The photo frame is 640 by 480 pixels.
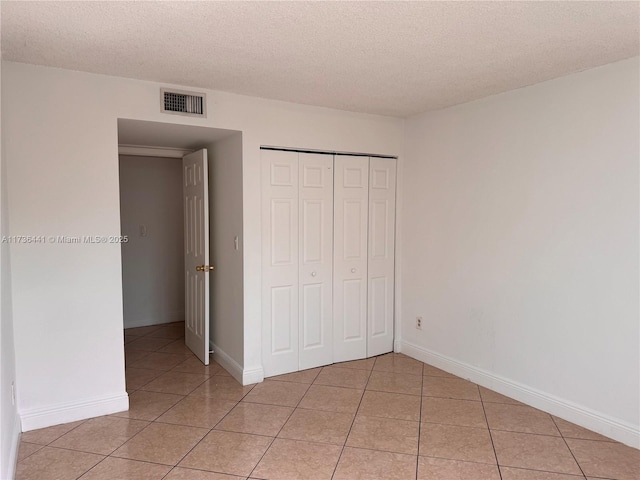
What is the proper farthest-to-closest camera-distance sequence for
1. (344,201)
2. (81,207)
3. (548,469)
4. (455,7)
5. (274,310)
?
(344,201) < (274,310) < (81,207) < (548,469) < (455,7)

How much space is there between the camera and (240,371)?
12.2 feet

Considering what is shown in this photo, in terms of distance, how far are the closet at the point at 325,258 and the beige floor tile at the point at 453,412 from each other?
108 centimetres

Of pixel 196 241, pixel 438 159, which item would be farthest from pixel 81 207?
pixel 438 159

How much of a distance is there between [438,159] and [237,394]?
261cm

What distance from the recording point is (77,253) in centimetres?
296

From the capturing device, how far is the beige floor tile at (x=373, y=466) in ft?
7.92

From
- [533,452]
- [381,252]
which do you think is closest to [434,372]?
[381,252]

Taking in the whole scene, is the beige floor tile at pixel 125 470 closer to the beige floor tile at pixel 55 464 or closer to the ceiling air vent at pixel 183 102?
the beige floor tile at pixel 55 464

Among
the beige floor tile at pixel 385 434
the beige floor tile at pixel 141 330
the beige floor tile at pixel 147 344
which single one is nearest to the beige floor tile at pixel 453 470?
the beige floor tile at pixel 385 434

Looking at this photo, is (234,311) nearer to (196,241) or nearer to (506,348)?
(196,241)

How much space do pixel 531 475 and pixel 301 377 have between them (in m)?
1.94

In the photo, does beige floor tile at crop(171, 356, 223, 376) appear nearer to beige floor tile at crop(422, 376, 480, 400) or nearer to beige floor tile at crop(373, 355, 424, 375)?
beige floor tile at crop(373, 355, 424, 375)

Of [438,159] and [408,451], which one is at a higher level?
[438,159]

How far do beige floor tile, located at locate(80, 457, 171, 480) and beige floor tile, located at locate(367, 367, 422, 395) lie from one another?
174cm
